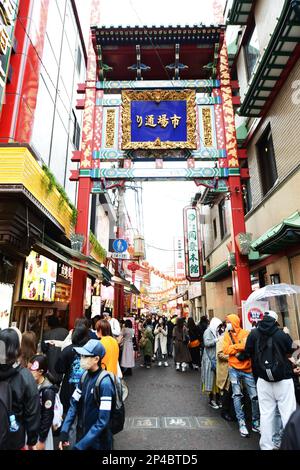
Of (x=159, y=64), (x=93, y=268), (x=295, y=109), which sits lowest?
(x=93, y=268)

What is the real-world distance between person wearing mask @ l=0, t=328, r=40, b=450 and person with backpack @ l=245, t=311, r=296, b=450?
136 inches

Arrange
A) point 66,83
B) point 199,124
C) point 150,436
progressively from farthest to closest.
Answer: point 66,83, point 199,124, point 150,436

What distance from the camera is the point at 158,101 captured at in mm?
12211

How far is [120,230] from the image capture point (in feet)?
64.5

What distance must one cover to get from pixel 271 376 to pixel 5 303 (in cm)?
578

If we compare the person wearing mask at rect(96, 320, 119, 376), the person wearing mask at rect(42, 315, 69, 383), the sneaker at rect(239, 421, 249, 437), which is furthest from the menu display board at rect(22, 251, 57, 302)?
the sneaker at rect(239, 421, 249, 437)

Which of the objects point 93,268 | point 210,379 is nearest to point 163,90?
point 93,268

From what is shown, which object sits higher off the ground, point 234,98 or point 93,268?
point 234,98

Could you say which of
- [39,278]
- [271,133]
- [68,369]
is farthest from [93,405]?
[271,133]

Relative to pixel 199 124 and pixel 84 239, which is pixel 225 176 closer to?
pixel 199 124

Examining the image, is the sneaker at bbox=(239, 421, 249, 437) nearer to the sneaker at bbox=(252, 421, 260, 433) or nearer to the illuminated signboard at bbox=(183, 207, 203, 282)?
the sneaker at bbox=(252, 421, 260, 433)

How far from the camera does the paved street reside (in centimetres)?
484

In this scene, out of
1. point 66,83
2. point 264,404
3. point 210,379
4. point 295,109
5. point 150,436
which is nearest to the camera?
point 264,404

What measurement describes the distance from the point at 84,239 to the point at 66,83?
312 inches
